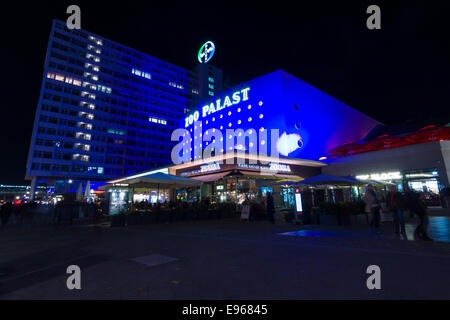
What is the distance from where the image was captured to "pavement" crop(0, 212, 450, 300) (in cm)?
324

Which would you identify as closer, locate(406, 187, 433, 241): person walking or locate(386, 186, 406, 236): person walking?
locate(406, 187, 433, 241): person walking

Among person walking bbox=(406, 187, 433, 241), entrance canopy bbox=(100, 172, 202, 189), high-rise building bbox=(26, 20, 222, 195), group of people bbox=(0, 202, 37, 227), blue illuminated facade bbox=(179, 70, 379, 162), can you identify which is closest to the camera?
person walking bbox=(406, 187, 433, 241)

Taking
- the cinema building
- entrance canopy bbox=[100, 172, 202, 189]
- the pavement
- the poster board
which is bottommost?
the pavement

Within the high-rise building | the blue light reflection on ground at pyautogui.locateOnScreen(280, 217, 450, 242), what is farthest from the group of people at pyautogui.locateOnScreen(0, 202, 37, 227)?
the high-rise building

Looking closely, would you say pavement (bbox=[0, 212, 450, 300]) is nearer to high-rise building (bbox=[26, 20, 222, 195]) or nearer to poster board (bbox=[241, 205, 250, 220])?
poster board (bbox=[241, 205, 250, 220])

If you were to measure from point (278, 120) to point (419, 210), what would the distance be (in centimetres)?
2024

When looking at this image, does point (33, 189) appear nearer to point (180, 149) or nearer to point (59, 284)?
point (180, 149)

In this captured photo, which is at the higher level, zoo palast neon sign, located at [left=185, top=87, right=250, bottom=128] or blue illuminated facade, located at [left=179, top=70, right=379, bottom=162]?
zoo palast neon sign, located at [left=185, top=87, right=250, bottom=128]

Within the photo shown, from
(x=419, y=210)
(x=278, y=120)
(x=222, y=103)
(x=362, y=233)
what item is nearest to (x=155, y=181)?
(x=362, y=233)

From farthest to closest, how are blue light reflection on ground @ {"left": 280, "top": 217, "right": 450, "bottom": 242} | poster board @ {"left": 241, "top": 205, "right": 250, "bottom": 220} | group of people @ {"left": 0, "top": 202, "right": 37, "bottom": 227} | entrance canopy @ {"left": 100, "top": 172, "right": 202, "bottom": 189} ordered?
group of people @ {"left": 0, "top": 202, "right": 37, "bottom": 227} → poster board @ {"left": 241, "top": 205, "right": 250, "bottom": 220} → entrance canopy @ {"left": 100, "top": 172, "right": 202, "bottom": 189} → blue light reflection on ground @ {"left": 280, "top": 217, "right": 450, "bottom": 242}

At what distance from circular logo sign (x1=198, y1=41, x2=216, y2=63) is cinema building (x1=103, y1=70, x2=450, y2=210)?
18.8 metres

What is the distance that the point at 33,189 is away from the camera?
47719 millimetres

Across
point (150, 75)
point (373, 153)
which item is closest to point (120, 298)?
point (373, 153)
